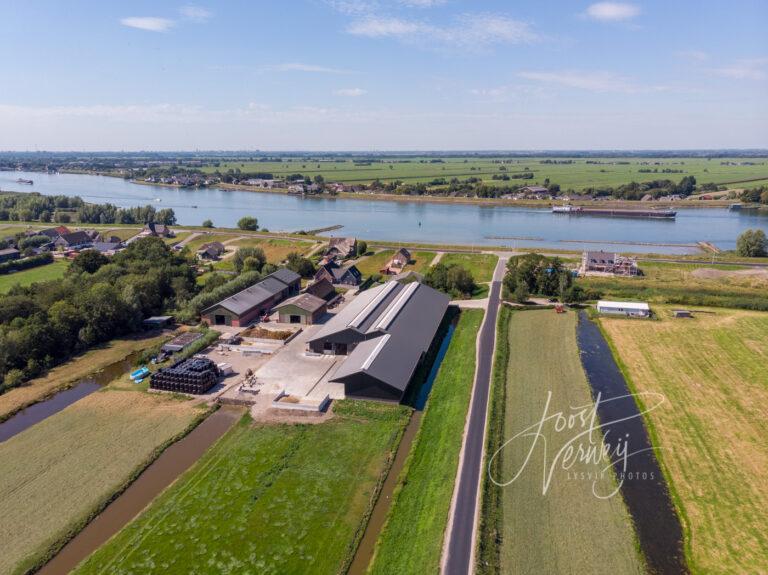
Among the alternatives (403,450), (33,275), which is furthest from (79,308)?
(33,275)

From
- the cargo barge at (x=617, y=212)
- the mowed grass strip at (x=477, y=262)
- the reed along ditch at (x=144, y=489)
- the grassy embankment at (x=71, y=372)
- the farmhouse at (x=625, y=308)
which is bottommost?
the reed along ditch at (x=144, y=489)

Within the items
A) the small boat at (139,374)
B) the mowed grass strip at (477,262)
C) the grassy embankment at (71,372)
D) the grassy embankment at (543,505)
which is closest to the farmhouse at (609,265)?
the mowed grass strip at (477,262)

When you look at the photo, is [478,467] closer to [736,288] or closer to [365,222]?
[736,288]

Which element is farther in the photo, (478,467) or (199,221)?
(199,221)

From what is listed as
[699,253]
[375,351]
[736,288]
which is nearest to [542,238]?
[699,253]

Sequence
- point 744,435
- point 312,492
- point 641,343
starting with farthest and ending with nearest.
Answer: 1. point 641,343
2. point 744,435
3. point 312,492

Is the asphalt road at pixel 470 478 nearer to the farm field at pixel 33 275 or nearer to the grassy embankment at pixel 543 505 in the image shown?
the grassy embankment at pixel 543 505
